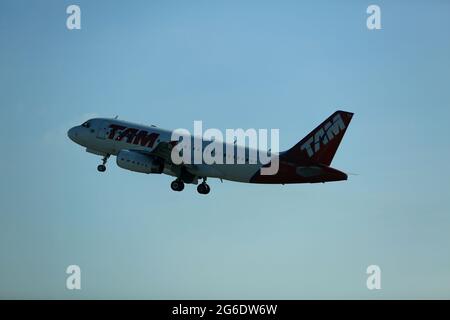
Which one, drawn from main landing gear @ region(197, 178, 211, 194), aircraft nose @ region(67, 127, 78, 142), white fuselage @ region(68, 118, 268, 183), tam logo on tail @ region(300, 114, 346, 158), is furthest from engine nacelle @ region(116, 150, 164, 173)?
tam logo on tail @ region(300, 114, 346, 158)

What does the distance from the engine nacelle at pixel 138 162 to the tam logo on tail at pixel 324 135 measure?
42.9ft

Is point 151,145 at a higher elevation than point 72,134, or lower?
lower

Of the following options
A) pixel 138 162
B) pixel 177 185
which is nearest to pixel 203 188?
pixel 177 185

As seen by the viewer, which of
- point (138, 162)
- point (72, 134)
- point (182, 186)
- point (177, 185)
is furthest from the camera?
point (72, 134)

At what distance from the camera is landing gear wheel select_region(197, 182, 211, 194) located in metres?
85.8

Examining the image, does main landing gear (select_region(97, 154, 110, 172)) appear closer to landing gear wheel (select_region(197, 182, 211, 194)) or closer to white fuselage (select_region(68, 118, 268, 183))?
white fuselage (select_region(68, 118, 268, 183))

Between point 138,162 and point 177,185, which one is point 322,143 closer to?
point 177,185

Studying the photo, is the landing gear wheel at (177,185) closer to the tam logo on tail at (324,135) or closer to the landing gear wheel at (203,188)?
the landing gear wheel at (203,188)

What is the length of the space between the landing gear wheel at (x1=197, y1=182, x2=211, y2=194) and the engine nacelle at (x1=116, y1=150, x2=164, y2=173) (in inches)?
170

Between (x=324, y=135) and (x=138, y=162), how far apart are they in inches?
625

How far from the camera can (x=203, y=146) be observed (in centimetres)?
8200
